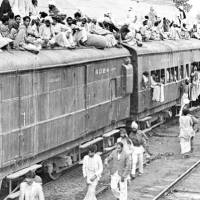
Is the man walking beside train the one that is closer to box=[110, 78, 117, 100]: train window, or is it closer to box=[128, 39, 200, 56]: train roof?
box=[110, 78, 117, 100]: train window

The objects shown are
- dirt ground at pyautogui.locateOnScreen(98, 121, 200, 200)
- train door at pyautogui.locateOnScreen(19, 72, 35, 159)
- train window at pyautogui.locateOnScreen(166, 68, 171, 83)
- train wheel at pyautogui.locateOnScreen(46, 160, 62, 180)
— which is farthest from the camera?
train window at pyautogui.locateOnScreen(166, 68, 171, 83)

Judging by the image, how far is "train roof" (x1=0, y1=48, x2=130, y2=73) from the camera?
35.2 ft

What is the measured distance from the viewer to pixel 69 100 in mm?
13250

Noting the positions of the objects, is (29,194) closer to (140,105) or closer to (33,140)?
(33,140)

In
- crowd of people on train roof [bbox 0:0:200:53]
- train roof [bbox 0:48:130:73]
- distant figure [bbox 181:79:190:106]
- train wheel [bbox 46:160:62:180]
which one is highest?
crowd of people on train roof [bbox 0:0:200:53]

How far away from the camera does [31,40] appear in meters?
11.9

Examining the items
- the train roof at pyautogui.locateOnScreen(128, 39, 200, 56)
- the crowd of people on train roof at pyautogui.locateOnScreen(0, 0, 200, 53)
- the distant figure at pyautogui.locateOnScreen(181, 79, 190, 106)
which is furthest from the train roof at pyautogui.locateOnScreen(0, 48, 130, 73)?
the distant figure at pyautogui.locateOnScreen(181, 79, 190, 106)

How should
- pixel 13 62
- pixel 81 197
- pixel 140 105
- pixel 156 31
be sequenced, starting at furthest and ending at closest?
pixel 156 31, pixel 140 105, pixel 81 197, pixel 13 62

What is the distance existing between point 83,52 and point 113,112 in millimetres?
2589

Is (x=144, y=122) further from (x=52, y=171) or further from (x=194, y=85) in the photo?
(x=52, y=171)

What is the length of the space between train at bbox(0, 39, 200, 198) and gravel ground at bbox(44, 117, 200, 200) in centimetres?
40

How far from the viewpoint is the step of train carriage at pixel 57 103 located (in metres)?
10.8

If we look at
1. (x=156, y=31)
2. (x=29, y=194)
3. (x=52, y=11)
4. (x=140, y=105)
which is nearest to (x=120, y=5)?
(x=156, y=31)

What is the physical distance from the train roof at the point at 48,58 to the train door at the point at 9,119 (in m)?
0.22
